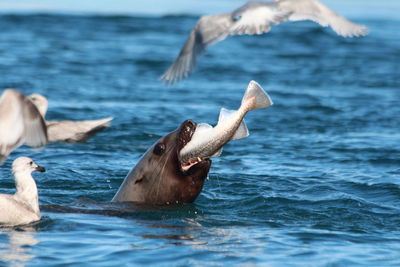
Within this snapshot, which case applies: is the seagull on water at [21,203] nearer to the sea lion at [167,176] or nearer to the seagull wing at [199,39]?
the sea lion at [167,176]

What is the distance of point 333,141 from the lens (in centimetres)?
1223

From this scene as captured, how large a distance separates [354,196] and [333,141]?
10.9ft

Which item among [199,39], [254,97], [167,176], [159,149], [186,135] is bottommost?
[167,176]

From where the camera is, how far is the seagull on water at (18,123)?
7488 mm

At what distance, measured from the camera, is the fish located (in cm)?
696

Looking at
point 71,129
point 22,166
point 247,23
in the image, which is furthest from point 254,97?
point 71,129

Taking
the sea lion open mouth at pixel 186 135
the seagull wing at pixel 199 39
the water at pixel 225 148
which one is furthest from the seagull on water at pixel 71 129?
the sea lion open mouth at pixel 186 135

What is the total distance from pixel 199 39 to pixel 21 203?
7.02ft

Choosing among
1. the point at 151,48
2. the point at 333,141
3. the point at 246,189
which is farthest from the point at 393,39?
the point at 246,189

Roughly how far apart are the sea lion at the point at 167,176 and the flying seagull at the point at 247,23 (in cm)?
101

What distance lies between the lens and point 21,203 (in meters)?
7.46

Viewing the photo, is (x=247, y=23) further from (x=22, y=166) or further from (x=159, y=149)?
(x=22, y=166)

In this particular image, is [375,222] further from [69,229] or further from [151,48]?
[151,48]

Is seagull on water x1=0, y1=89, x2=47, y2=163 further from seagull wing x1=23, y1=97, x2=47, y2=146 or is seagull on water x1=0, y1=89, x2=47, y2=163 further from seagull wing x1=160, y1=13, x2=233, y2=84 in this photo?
seagull wing x1=160, y1=13, x2=233, y2=84
